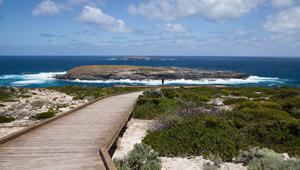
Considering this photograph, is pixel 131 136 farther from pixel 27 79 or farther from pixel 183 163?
pixel 27 79

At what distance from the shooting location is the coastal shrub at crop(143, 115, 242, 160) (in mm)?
9789

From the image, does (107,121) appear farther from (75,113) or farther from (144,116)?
(144,116)

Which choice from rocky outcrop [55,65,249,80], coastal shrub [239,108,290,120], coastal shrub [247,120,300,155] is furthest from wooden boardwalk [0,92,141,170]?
rocky outcrop [55,65,249,80]

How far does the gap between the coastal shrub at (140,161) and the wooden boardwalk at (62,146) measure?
75 cm

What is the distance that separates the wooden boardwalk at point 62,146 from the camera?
695cm

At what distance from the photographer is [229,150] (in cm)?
957

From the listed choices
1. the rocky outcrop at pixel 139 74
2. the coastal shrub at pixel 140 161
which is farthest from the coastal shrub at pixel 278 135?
the rocky outcrop at pixel 139 74

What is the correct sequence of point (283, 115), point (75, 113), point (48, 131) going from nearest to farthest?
1. point (48, 131)
2. point (75, 113)
3. point (283, 115)

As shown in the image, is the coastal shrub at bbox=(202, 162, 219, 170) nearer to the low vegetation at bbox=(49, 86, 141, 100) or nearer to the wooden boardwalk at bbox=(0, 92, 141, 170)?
the wooden boardwalk at bbox=(0, 92, 141, 170)

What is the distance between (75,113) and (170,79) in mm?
64459

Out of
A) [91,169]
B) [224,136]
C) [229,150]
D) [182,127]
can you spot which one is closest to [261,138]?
[224,136]

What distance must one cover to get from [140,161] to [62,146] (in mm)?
2381

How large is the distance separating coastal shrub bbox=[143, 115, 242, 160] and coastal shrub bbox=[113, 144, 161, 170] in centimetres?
100

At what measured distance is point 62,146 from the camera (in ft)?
27.7
